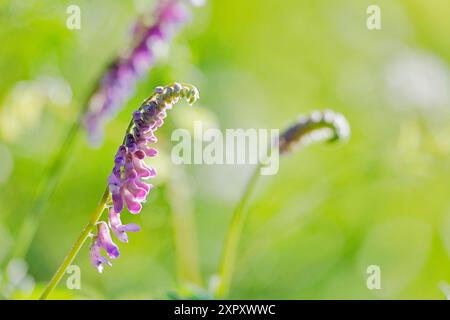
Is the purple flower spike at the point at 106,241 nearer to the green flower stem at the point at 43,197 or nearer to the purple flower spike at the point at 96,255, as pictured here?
the purple flower spike at the point at 96,255

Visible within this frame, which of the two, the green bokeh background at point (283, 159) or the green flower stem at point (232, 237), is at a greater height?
the green bokeh background at point (283, 159)

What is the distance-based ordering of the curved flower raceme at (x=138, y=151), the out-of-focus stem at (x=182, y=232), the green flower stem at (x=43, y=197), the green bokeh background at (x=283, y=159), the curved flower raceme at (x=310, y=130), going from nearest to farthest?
1. the curved flower raceme at (x=138, y=151)
2. the curved flower raceme at (x=310, y=130)
3. the green flower stem at (x=43, y=197)
4. the out-of-focus stem at (x=182, y=232)
5. the green bokeh background at (x=283, y=159)

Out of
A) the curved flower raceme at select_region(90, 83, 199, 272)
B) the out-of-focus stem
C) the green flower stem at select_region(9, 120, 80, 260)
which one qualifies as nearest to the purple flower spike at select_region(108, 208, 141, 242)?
the curved flower raceme at select_region(90, 83, 199, 272)

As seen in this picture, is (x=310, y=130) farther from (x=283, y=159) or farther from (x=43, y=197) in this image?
(x=283, y=159)

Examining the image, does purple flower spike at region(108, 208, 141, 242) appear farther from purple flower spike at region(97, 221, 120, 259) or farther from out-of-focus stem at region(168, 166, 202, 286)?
out-of-focus stem at region(168, 166, 202, 286)

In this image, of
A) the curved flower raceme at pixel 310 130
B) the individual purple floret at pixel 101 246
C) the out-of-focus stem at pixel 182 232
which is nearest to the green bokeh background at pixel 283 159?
the out-of-focus stem at pixel 182 232

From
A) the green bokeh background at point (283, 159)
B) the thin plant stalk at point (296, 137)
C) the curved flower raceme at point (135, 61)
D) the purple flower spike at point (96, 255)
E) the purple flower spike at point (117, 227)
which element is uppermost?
the green bokeh background at point (283, 159)

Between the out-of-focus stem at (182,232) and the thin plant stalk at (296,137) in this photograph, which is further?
the out-of-focus stem at (182,232)
